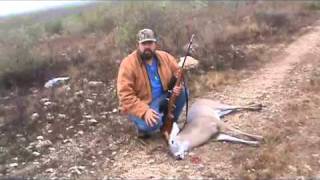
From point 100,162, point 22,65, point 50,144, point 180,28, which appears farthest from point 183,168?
point 180,28

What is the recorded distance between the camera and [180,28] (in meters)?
11.3

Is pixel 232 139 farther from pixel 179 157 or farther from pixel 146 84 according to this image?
pixel 146 84

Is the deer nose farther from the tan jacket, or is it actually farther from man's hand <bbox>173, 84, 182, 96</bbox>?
man's hand <bbox>173, 84, 182, 96</bbox>

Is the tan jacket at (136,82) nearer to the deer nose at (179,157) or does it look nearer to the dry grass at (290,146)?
the deer nose at (179,157)

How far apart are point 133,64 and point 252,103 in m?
2.01

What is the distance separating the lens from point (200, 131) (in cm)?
689

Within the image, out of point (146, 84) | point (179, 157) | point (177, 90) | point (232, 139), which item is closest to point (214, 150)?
point (232, 139)

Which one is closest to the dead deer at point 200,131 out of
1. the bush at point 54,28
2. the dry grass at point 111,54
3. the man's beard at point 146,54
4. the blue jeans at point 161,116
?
the blue jeans at point 161,116

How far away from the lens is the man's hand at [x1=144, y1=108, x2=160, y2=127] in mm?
6441

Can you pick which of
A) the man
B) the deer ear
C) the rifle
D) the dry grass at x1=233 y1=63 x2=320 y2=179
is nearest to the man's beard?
the man

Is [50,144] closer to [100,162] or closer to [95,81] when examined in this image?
[100,162]

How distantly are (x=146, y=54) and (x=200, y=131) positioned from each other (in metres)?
1.08

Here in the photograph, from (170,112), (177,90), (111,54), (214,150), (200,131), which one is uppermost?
(177,90)

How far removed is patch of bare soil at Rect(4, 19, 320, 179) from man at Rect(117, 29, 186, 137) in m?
0.38
